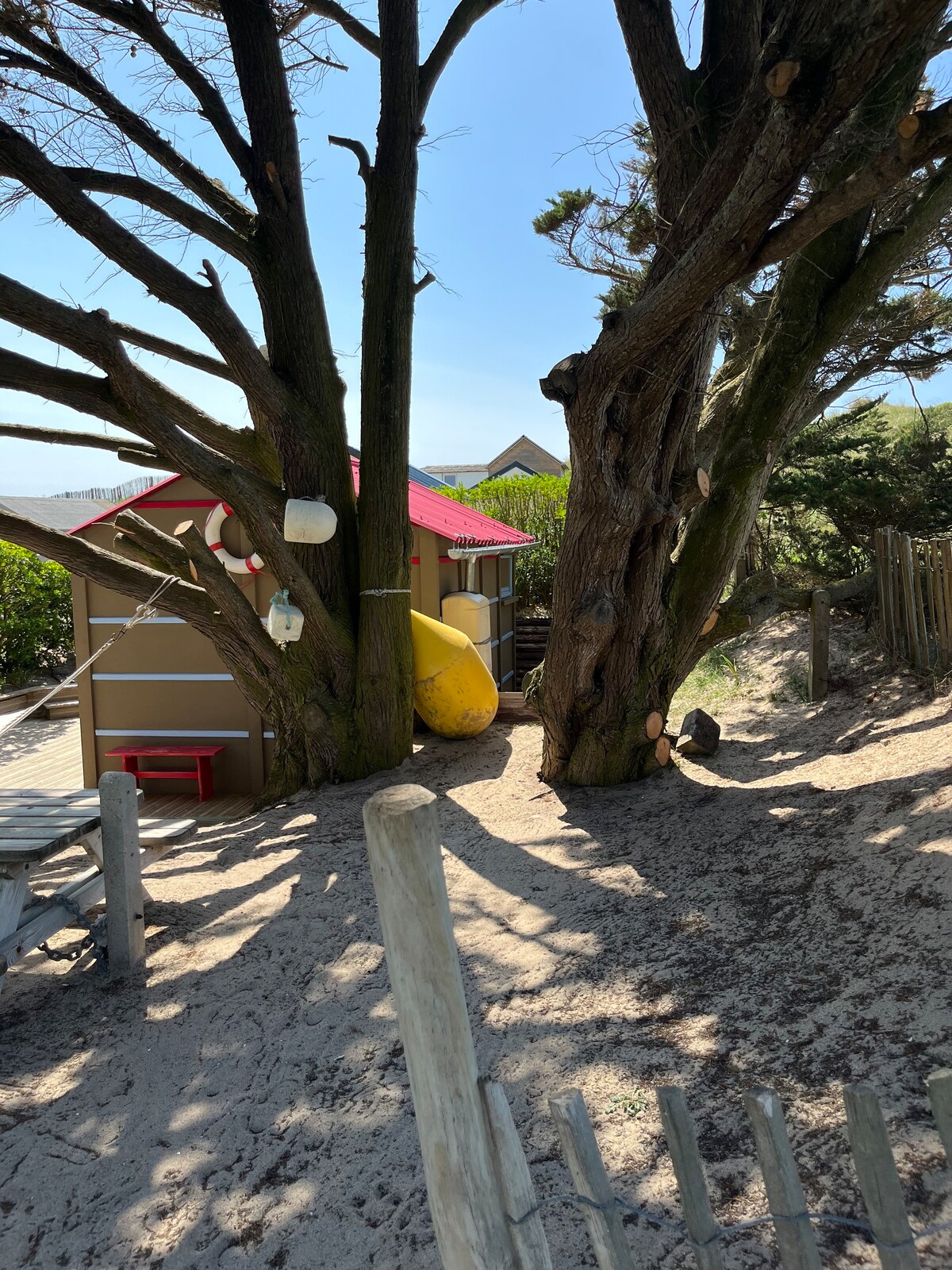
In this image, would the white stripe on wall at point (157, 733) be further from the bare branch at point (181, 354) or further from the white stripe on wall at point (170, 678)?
the bare branch at point (181, 354)

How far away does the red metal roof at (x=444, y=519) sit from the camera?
9.50 meters

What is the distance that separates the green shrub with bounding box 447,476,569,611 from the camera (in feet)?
54.3

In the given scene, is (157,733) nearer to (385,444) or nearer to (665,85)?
(385,444)

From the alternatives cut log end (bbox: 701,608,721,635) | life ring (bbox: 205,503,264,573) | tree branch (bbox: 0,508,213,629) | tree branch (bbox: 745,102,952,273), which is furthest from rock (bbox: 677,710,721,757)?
life ring (bbox: 205,503,264,573)

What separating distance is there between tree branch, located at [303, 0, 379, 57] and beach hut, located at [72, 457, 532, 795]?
4.31 metres

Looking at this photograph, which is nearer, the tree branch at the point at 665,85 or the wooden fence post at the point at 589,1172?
the wooden fence post at the point at 589,1172

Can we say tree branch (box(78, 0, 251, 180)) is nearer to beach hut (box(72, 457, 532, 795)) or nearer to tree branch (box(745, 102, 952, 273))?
beach hut (box(72, 457, 532, 795))

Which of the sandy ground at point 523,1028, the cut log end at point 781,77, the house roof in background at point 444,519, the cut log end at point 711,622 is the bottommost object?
the sandy ground at point 523,1028

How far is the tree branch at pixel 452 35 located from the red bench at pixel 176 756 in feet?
23.1

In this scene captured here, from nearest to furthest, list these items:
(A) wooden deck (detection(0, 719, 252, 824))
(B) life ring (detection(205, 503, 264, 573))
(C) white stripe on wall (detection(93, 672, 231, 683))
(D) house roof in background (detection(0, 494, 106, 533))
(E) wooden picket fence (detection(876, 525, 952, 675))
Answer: (E) wooden picket fence (detection(876, 525, 952, 675)) < (B) life ring (detection(205, 503, 264, 573)) < (A) wooden deck (detection(0, 719, 252, 824)) < (C) white stripe on wall (detection(93, 672, 231, 683)) < (D) house roof in background (detection(0, 494, 106, 533))

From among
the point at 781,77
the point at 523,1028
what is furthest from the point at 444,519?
the point at 523,1028

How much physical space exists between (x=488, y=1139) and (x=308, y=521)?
5279 millimetres

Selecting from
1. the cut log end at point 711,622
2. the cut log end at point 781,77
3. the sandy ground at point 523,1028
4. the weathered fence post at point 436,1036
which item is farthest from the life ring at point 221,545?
the weathered fence post at point 436,1036

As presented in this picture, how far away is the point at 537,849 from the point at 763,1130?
3.74 metres
